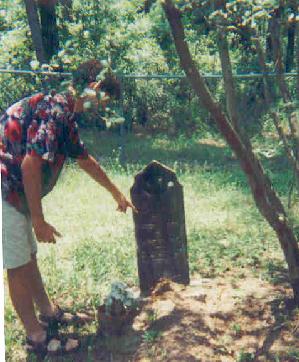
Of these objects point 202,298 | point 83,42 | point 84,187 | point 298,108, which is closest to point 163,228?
point 202,298

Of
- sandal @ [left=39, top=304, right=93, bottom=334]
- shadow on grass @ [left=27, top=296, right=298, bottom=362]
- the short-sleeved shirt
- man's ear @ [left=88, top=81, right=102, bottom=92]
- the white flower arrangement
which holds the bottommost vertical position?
shadow on grass @ [left=27, top=296, right=298, bottom=362]

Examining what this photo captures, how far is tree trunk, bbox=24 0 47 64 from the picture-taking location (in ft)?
27.4

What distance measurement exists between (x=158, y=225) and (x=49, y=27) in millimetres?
6282

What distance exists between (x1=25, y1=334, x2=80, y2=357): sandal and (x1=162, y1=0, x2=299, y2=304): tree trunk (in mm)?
1169

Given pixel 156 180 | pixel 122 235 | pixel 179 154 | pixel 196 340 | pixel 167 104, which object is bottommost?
pixel 196 340

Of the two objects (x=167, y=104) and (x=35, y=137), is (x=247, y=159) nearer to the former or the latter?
(x=35, y=137)

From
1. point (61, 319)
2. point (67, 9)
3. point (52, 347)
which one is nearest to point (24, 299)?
point (52, 347)

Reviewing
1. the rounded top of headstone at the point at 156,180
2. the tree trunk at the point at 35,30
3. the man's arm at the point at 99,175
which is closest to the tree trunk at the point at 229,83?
the rounded top of headstone at the point at 156,180

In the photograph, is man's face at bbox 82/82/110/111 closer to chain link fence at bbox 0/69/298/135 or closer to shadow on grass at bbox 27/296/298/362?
shadow on grass at bbox 27/296/298/362

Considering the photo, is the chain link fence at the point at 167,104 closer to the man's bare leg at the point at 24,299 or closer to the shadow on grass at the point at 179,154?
the shadow on grass at the point at 179,154

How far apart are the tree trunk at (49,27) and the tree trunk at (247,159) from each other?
21.1 ft

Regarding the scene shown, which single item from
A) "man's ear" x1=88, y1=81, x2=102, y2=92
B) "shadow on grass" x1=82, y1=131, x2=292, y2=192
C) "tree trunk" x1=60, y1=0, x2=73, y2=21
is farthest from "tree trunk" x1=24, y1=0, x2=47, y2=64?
"man's ear" x1=88, y1=81, x2=102, y2=92

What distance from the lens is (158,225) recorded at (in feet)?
11.3

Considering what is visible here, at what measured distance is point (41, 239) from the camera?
2746 millimetres
